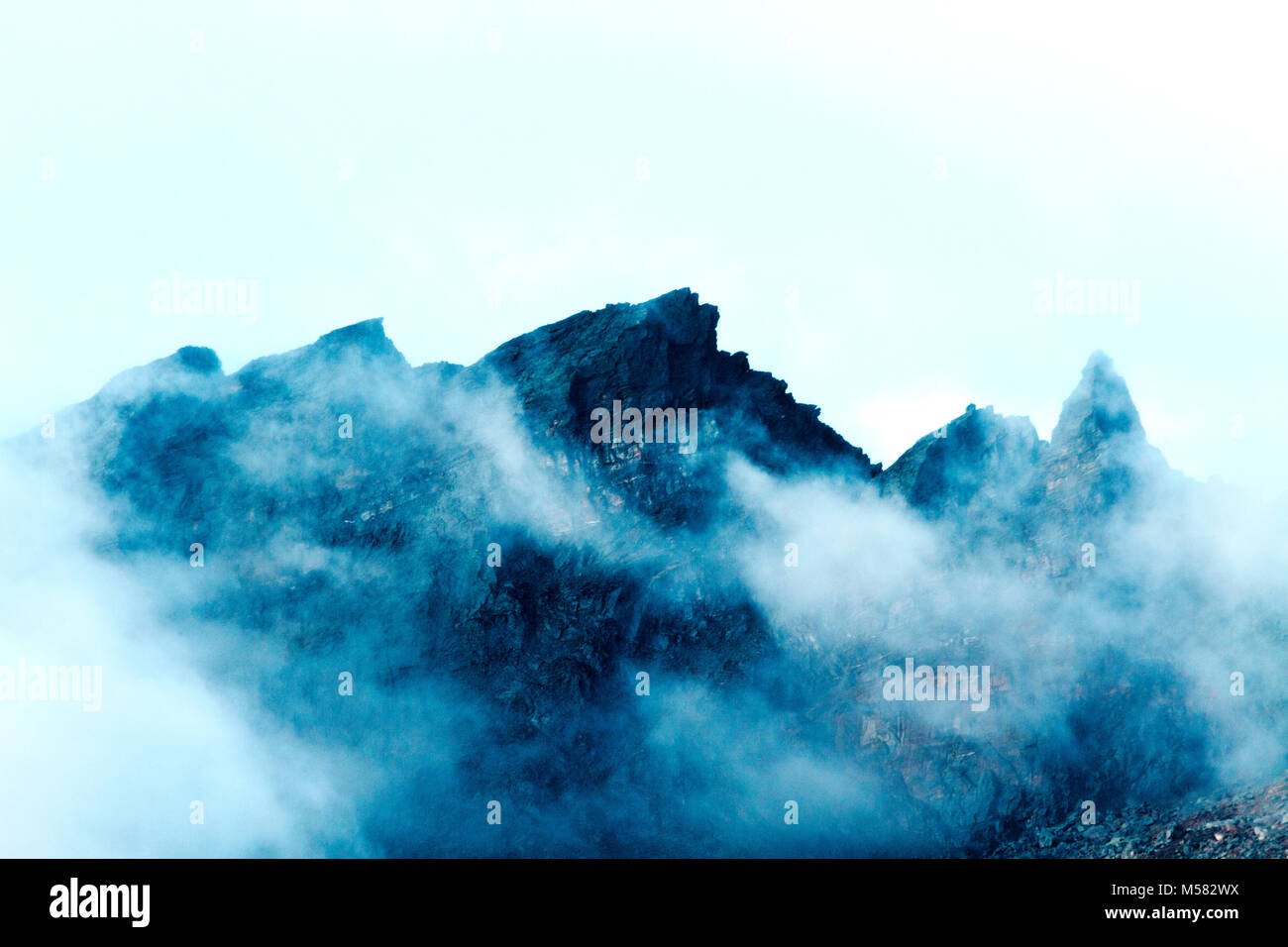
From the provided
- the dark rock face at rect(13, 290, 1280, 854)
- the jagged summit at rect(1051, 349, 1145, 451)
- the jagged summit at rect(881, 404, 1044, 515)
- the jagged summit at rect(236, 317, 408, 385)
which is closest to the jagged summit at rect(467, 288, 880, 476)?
the dark rock face at rect(13, 290, 1280, 854)

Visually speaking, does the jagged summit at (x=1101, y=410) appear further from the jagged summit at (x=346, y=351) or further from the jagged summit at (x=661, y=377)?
the jagged summit at (x=346, y=351)

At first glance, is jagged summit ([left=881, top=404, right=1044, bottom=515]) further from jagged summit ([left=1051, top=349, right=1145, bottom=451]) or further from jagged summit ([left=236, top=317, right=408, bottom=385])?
jagged summit ([left=236, top=317, right=408, bottom=385])

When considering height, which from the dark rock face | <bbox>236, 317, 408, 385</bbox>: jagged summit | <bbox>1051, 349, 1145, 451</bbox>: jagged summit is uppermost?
<bbox>236, 317, 408, 385</bbox>: jagged summit

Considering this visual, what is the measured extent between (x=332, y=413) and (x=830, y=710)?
1843 inches

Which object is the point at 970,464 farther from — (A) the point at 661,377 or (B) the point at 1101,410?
(A) the point at 661,377

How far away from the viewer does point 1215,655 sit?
9206 cm

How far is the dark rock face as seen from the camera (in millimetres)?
89312

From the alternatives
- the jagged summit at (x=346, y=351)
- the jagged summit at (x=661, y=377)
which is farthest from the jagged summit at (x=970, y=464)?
the jagged summit at (x=346, y=351)

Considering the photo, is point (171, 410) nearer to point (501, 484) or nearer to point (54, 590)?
point (54, 590)

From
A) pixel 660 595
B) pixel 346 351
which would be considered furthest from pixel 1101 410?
pixel 346 351

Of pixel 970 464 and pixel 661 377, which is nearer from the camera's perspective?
pixel 661 377

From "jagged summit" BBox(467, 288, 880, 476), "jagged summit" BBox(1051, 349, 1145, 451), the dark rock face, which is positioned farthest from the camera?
"jagged summit" BBox(1051, 349, 1145, 451)

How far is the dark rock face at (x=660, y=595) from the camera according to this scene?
8931cm

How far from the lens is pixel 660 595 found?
313 ft
